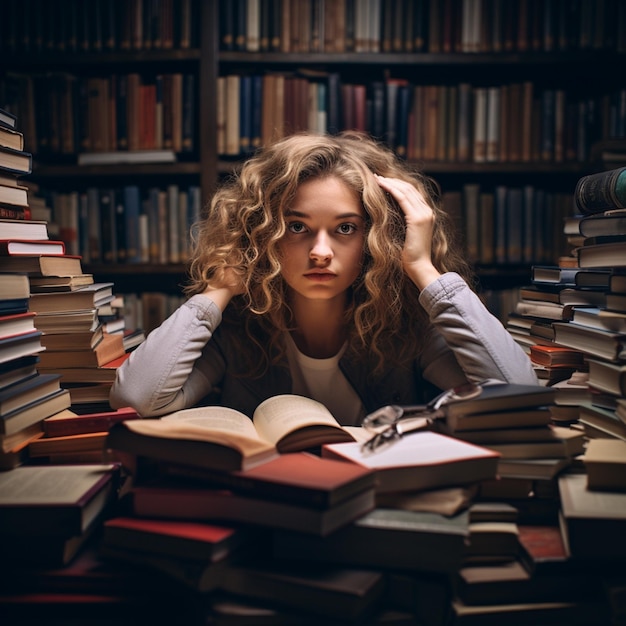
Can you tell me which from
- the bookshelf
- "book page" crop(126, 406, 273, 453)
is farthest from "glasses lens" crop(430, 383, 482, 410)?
the bookshelf

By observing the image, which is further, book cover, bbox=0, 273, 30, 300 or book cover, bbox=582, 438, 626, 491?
book cover, bbox=0, 273, 30, 300

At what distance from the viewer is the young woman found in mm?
1146

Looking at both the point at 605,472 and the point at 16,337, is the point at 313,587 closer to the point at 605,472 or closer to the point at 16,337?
the point at 605,472

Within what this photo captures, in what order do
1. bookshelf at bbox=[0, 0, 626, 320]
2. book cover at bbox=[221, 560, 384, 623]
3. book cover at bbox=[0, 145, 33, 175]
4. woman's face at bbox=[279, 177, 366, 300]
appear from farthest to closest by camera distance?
bookshelf at bbox=[0, 0, 626, 320]
woman's face at bbox=[279, 177, 366, 300]
book cover at bbox=[0, 145, 33, 175]
book cover at bbox=[221, 560, 384, 623]

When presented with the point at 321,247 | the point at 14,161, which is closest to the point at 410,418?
the point at 321,247

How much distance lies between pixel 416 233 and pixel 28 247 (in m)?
0.71

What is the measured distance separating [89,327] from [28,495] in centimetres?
43

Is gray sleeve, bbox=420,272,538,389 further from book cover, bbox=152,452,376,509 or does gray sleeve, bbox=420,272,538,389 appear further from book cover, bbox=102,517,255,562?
book cover, bbox=102,517,255,562

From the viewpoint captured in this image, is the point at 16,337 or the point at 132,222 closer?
the point at 16,337

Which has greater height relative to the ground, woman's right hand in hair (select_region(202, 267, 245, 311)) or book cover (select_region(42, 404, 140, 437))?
woman's right hand in hair (select_region(202, 267, 245, 311))

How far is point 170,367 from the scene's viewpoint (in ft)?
3.81

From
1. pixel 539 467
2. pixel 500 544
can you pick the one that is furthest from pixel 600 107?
pixel 500 544

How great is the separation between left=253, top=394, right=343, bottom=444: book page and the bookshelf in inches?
49.4

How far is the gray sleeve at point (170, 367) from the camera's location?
1.12m
